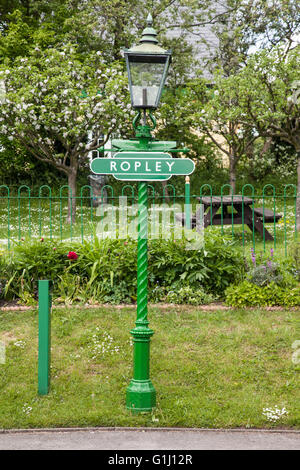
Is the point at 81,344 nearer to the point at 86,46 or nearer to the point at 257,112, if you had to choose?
the point at 257,112

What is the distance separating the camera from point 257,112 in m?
13.7

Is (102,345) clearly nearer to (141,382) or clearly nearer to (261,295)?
(141,382)

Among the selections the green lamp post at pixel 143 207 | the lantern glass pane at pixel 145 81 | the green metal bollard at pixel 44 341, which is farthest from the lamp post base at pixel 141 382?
the lantern glass pane at pixel 145 81

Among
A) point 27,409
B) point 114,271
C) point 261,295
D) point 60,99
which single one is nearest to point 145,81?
point 114,271

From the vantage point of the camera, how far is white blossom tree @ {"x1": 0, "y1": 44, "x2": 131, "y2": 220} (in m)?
16.6

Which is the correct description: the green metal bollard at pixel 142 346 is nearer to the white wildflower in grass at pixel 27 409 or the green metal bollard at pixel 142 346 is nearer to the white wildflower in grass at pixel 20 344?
the white wildflower in grass at pixel 27 409

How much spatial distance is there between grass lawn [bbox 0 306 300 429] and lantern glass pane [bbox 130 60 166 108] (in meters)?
2.71

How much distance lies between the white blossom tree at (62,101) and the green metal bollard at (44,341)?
1117 centimetres

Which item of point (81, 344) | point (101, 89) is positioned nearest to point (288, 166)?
point (101, 89)

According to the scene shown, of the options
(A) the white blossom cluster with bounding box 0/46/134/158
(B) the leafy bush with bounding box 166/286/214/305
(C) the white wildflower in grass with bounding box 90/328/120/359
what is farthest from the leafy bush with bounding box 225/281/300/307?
(A) the white blossom cluster with bounding box 0/46/134/158

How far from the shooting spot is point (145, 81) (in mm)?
5473

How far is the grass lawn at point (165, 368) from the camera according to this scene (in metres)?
5.38

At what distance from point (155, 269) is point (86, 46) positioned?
15.3 m

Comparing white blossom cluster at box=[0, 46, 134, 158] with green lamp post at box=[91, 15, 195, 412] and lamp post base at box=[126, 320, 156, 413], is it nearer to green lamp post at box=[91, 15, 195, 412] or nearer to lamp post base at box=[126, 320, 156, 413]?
green lamp post at box=[91, 15, 195, 412]
